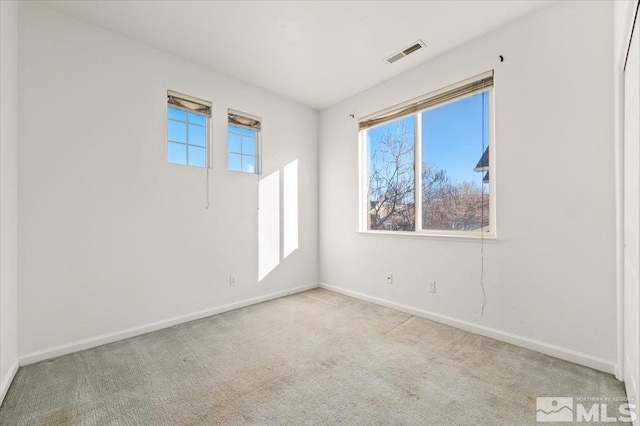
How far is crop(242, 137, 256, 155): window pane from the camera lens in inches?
140

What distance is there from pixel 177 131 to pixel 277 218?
161cm

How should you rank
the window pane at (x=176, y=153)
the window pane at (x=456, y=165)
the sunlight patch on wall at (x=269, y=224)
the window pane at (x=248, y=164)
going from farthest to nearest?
1. the sunlight patch on wall at (x=269, y=224)
2. the window pane at (x=248, y=164)
3. the window pane at (x=176, y=153)
4. the window pane at (x=456, y=165)

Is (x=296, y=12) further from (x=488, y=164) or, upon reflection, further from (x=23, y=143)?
(x=23, y=143)

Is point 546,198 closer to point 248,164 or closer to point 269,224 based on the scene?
point 269,224

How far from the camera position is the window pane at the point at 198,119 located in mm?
3109

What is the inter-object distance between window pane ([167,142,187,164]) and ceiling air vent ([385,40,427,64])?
2447mm

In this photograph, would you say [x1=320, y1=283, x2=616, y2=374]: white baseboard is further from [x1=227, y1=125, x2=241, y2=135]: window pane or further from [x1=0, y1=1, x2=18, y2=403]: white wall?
[x1=0, y1=1, x2=18, y2=403]: white wall

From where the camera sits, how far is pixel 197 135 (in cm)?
314

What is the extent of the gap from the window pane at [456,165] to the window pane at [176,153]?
272 centimetres

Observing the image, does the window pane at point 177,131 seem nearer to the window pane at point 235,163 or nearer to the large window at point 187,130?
the large window at point 187,130

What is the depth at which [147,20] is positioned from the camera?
2402 millimetres

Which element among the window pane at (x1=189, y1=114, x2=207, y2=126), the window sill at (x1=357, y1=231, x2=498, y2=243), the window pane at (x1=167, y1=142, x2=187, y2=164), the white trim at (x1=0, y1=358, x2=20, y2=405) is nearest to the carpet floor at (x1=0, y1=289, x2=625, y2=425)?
the white trim at (x1=0, y1=358, x2=20, y2=405)

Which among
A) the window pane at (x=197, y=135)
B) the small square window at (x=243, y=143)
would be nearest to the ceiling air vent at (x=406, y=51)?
the small square window at (x=243, y=143)

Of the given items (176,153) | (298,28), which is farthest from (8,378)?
(298,28)
